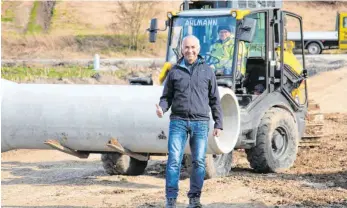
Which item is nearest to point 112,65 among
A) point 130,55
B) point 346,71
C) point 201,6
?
point 130,55

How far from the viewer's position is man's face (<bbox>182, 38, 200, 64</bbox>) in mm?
9156

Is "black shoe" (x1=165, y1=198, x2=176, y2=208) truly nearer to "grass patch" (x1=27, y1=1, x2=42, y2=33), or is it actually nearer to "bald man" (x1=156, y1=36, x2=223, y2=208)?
"bald man" (x1=156, y1=36, x2=223, y2=208)

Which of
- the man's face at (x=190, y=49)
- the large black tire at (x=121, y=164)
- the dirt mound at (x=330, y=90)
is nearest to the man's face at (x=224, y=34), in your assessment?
the large black tire at (x=121, y=164)

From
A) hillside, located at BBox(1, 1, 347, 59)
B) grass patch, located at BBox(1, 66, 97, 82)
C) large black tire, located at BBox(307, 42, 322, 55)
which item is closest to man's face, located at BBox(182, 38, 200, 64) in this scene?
grass patch, located at BBox(1, 66, 97, 82)

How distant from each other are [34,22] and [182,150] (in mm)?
45117

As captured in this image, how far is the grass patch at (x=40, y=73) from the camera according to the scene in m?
28.7

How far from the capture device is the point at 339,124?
20625 millimetres

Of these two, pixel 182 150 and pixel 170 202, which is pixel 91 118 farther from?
pixel 170 202

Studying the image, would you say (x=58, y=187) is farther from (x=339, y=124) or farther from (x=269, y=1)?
(x=339, y=124)

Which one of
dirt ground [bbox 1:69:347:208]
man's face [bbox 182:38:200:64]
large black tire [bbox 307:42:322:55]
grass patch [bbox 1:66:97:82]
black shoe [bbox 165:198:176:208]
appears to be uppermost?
large black tire [bbox 307:42:322:55]

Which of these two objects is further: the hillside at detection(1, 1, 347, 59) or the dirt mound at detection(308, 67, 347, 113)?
the hillside at detection(1, 1, 347, 59)

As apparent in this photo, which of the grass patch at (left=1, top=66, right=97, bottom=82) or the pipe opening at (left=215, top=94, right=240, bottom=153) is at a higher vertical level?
the grass patch at (left=1, top=66, right=97, bottom=82)

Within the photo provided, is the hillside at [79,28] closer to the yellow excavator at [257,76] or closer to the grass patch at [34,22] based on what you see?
the grass patch at [34,22]

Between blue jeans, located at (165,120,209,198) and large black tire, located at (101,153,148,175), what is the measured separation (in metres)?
4.12
